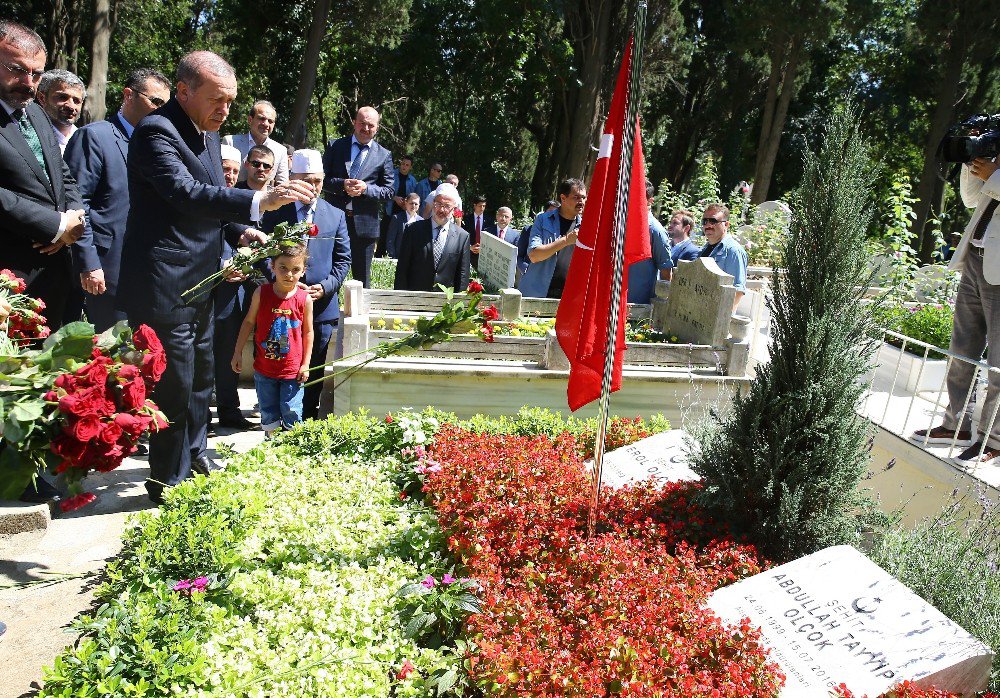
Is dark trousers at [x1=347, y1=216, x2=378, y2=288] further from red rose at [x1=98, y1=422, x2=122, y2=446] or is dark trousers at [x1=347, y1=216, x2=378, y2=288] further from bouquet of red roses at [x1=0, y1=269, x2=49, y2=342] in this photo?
red rose at [x1=98, y1=422, x2=122, y2=446]

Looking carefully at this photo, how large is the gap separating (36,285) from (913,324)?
25.1 ft

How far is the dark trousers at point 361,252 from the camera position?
8562mm

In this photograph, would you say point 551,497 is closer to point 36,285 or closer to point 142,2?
point 36,285

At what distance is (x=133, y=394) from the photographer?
2191 mm

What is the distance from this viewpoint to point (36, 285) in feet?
15.6

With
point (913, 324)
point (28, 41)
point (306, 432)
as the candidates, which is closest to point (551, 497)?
point (306, 432)

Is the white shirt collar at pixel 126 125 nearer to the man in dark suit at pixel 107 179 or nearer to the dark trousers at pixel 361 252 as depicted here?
the man in dark suit at pixel 107 179

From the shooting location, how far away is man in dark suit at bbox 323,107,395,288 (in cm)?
829

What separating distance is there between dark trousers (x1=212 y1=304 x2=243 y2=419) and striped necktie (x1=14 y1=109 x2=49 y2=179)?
1942 mm

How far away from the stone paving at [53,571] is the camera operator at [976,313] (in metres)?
5.04

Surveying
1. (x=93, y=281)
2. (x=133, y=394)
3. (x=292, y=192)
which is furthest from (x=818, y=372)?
(x=93, y=281)

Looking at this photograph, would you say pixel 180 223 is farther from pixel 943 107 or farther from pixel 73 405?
pixel 943 107

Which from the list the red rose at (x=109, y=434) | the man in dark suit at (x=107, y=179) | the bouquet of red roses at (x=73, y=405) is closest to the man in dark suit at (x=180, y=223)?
the man in dark suit at (x=107, y=179)

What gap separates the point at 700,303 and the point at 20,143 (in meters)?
4.95
